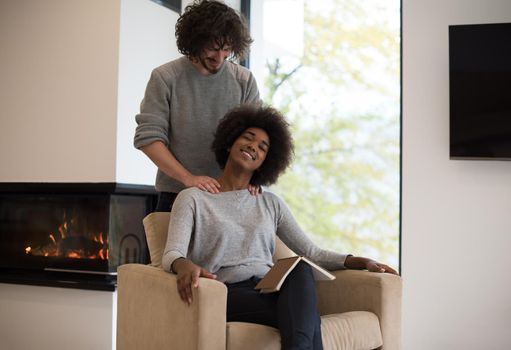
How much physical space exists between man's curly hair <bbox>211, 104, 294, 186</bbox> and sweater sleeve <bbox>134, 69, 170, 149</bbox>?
0.65 feet

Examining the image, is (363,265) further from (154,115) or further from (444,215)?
(444,215)

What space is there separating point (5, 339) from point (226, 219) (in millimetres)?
2227

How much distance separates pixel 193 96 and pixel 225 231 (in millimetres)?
575

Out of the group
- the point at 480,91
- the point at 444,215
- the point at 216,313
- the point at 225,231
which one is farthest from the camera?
the point at 444,215

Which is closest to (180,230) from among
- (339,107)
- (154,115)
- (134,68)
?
(154,115)

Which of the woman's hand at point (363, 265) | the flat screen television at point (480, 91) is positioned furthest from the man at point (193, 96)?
the flat screen television at point (480, 91)

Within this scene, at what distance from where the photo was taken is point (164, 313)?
2213 mm

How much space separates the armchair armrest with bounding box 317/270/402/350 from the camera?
260 cm

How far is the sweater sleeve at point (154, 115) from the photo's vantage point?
2701mm

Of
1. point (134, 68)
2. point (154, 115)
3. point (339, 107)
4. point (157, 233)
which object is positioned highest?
point (134, 68)

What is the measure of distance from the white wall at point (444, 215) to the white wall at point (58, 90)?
1.59 m

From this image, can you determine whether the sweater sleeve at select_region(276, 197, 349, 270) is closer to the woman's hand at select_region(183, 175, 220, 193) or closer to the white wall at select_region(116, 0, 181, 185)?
the woman's hand at select_region(183, 175, 220, 193)

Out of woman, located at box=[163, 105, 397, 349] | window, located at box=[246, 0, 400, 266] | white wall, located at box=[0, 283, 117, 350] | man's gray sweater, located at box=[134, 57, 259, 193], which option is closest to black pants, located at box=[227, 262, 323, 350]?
woman, located at box=[163, 105, 397, 349]

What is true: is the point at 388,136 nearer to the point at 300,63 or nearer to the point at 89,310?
the point at 300,63
